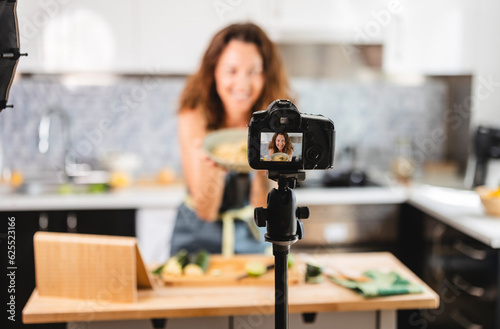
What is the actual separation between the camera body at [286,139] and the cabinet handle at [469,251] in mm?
1366

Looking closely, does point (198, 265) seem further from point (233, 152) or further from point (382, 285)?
point (382, 285)

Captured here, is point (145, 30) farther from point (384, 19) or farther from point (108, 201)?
point (384, 19)

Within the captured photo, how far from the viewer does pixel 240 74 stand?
1.86 m

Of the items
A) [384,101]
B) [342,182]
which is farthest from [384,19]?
[342,182]

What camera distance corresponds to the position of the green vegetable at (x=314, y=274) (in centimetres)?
137

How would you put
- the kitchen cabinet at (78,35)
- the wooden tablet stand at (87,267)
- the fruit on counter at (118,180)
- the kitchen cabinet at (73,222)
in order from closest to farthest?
1. the wooden tablet stand at (87,267)
2. the kitchen cabinet at (73,222)
3. the kitchen cabinet at (78,35)
4. the fruit on counter at (118,180)

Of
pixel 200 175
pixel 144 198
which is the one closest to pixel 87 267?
pixel 200 175

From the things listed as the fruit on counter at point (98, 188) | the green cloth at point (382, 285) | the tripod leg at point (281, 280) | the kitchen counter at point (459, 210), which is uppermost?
the tripod leg at point (281, 280)

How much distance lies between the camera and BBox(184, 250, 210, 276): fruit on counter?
137 cm

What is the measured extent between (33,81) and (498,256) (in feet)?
8.77

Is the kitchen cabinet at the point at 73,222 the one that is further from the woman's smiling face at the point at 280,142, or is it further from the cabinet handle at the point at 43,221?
the woman's smiling face at the point at 280,142

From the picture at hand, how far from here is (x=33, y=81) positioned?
291 centimetres

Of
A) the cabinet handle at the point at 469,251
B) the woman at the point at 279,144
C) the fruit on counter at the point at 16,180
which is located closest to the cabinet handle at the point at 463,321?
the cabinet handle at the point at 469,251

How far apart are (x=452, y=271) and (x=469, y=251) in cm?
23
